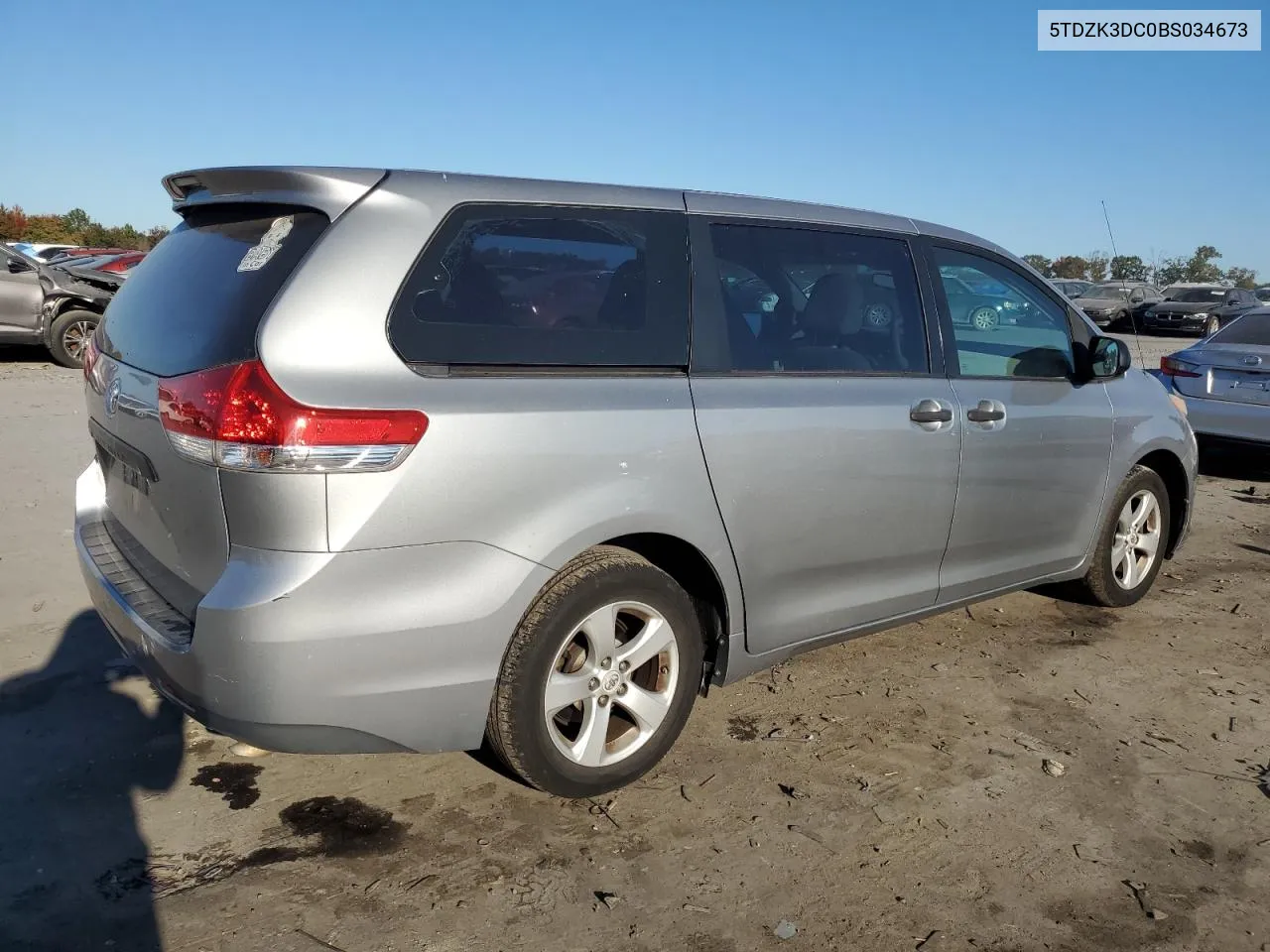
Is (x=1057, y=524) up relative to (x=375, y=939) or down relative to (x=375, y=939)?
up

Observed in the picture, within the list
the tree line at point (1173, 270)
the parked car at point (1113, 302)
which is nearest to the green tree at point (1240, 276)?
the tree line at point (1173, 270)

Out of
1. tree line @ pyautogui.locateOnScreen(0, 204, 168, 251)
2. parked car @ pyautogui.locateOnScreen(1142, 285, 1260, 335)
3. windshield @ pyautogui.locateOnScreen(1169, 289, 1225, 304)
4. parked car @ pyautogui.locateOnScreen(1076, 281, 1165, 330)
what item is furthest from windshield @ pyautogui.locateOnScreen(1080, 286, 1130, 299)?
tree line @ pyautogui.locateOnScreen(0, 204, 168, 251)

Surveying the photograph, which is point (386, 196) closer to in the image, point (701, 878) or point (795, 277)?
point (795, 277)

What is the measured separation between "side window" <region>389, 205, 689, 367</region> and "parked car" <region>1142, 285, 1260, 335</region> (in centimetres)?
2935

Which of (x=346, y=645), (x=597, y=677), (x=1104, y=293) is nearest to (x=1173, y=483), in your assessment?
(x=597, y=677)

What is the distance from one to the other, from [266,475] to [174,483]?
16.4 inches

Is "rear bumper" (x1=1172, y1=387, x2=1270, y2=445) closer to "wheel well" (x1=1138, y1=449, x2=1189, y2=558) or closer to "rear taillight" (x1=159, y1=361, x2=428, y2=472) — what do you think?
"wheel well" (x1=1138, y1=449, x2=1189, y2=558)

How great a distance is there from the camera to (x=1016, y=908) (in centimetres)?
280

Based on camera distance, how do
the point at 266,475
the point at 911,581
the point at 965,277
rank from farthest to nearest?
the point at 965,277 → the point at 911,581 → the point at 266,475

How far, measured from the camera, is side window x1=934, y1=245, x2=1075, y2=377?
4.27 m

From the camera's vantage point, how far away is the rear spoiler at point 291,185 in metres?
2.82

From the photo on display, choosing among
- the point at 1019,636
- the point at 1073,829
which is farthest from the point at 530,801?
the point at 1019,636

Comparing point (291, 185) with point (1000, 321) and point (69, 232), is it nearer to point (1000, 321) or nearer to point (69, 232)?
point (1000, 321)

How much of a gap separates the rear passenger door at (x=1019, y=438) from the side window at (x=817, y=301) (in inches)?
9.8
